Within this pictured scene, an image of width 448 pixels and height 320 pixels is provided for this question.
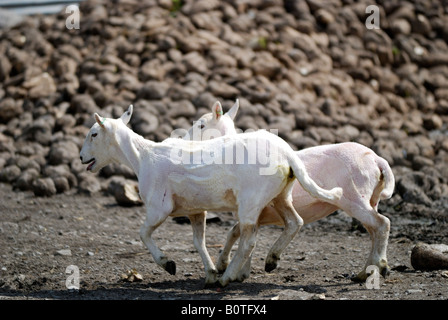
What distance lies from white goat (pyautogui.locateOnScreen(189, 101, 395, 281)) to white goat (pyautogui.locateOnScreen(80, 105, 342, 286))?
465 mm

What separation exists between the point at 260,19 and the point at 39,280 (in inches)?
426

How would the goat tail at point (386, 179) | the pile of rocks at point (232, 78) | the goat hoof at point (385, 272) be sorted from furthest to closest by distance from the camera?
the pile of rocks at point (232, 78), the goat tail at point (386, 179), the goat hoof at point (385, 272)

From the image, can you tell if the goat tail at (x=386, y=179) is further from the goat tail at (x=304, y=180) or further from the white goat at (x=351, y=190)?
the goat tail at (x=304, y=180)

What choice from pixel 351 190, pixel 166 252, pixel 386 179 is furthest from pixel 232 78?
pixel 351 190

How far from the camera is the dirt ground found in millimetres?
7586

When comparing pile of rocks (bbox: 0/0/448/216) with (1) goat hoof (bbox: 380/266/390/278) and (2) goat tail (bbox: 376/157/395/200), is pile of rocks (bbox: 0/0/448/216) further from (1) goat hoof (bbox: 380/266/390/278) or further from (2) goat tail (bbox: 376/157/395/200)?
(1) goat hoof (bbox: 380/266/390/278)

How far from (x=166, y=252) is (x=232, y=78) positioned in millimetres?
6867

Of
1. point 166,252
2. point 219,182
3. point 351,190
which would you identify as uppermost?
point 219,182

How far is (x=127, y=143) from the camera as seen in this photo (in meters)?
8.10

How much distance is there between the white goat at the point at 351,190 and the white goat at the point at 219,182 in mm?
465

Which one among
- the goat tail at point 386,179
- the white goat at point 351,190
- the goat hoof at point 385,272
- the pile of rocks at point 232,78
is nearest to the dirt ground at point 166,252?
the goat hoof at point 385,272

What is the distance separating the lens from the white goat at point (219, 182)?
24.4ft

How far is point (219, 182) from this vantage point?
7.54 meters

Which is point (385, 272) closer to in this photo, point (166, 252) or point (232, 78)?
point (166, 252)
